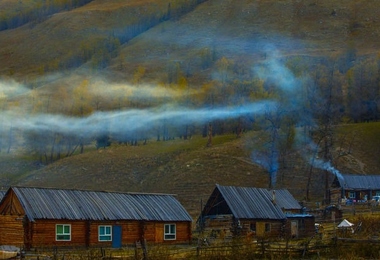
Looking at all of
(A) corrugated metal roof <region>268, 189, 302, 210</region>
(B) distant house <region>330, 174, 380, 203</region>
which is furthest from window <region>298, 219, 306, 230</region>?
(B) distant house <region>330, 174, 380, 203</region>

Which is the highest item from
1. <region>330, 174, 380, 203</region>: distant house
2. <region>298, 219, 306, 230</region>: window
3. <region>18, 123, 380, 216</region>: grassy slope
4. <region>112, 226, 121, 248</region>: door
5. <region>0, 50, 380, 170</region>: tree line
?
<region>0, 50, 380, 170</region>: tree line

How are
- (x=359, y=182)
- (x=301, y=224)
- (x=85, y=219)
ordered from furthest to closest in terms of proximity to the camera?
(x=359, y=182) < (x=301, y=224) < (x=85, y=219)

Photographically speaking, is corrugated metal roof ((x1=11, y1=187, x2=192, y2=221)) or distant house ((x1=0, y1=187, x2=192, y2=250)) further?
corrugated metal roof ((x1=11, y1=187, x2=192, y2=221))

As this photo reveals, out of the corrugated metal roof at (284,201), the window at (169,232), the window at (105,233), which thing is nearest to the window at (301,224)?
the corrugated metal roof at (284,201)

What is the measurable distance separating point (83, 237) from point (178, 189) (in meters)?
45.6

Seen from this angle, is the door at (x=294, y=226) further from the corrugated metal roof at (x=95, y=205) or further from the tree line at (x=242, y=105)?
the tree line at (x=242, y=105)

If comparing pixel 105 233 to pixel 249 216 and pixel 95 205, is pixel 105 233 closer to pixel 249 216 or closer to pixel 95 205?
pixel 95 205

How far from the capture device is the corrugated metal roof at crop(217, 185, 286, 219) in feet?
205

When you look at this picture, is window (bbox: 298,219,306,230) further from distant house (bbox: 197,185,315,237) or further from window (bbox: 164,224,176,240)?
window (bbox: 164,224,176,240)

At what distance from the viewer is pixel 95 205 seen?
5431cm

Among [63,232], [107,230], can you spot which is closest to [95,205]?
[107,230]

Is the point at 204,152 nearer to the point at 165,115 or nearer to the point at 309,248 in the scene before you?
the point at 165,115

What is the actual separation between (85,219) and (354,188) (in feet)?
151

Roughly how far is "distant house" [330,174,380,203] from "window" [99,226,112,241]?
4175cm
